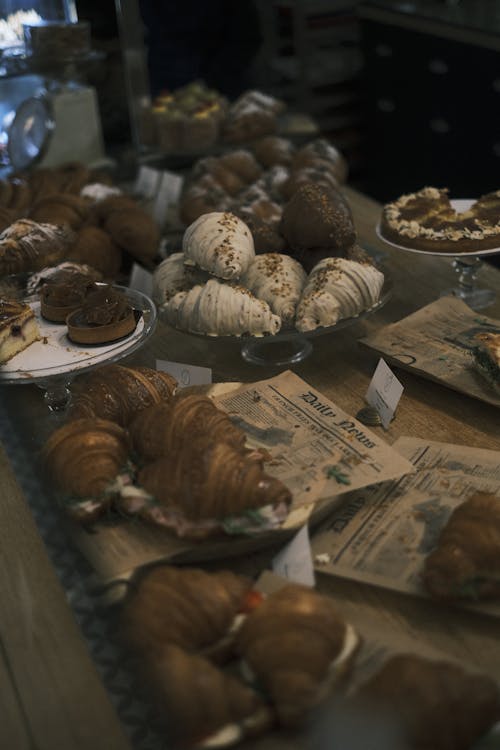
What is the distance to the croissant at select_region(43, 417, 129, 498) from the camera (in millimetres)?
1008

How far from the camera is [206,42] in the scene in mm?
3734

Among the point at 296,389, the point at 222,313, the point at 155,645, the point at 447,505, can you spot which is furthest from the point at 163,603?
the point at 222,313

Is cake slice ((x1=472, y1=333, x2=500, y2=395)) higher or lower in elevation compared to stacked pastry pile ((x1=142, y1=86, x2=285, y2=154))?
lower

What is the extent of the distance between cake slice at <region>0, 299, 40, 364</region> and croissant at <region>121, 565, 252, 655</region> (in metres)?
0.62

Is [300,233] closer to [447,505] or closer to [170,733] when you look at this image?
[447,505]

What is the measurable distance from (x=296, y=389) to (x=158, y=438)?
0.33 meters

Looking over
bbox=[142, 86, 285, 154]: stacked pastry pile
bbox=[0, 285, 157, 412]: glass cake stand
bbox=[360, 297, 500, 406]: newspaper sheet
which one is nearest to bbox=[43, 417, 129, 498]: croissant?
bbox=[0, 285, 157, 412]: glass cake stand

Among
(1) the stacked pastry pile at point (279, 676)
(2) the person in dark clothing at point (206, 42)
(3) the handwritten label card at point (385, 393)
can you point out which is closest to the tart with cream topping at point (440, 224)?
(3) the handwritten label card at point (385, 393)

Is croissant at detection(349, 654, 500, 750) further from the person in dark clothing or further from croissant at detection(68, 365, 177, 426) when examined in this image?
the person in dark clothing

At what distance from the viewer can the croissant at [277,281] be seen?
4.88 feet

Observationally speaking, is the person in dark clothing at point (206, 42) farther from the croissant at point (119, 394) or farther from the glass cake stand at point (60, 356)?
the croissant at point (119, 394)

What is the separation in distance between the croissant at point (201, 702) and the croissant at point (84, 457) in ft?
1.00

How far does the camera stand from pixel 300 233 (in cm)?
160

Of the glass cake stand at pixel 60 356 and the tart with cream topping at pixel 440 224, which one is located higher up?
the tart with cream topping at pixel 440 224
